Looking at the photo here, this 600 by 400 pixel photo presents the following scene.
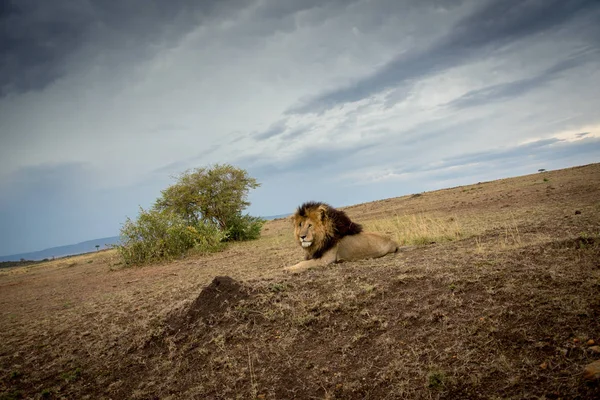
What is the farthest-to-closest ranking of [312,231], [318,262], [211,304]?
[312,231], [318,262], [211,304]

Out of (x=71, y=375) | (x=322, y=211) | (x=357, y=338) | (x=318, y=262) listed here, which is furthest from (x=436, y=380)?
(x=322, y=211)

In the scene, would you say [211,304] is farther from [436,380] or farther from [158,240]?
[158,240]

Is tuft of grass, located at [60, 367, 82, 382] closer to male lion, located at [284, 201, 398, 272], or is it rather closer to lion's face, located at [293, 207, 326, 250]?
male lion, located at [284, 201, 398, 272]

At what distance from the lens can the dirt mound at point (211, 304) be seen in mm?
5008

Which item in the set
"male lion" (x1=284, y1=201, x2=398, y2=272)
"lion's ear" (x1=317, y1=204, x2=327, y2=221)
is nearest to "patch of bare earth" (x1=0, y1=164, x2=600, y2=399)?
"male lion" (x1=284, y1=201, x2=398, y2=272)

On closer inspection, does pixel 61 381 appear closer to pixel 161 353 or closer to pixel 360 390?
pixel 161 353

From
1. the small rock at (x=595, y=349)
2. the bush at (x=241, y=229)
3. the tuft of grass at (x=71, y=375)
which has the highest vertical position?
the bush at (x=241, y=229)

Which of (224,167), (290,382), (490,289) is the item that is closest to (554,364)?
(490,289)

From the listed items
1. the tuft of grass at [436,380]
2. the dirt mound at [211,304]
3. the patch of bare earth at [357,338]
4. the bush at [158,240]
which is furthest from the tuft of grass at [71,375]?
the bush at [158,240]

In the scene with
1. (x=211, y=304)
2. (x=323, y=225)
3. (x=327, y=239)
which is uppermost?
(x=323, y=225)

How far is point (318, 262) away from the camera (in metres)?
7.33

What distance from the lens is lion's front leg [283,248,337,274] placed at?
722cm

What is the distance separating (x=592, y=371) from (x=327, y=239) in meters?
5.32

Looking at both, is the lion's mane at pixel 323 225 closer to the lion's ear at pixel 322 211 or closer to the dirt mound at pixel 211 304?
the lion's ear at pixel 322 211
